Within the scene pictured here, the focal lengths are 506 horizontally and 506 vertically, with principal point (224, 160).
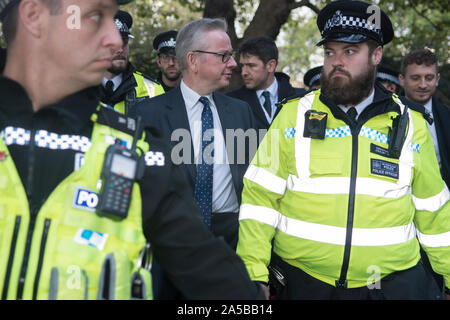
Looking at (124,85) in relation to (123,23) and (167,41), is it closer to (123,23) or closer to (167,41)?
(123,23)

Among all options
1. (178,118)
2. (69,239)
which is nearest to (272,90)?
(178,118)

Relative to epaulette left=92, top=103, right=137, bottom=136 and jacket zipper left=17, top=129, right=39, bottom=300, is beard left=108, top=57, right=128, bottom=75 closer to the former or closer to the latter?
epaulette left=92, top=103, right=137, bottom=136

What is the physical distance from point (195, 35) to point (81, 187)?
10.1 feet

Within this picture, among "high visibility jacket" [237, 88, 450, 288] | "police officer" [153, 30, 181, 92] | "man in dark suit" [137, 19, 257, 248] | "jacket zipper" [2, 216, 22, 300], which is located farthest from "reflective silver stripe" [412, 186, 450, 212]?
"police officer" [153, 30, 181, 92]

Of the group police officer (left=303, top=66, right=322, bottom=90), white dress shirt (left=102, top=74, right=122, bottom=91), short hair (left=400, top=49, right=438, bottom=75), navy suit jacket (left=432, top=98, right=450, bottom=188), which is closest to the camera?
white dress shirt (left=102, top=74, right=122, bottom=91)

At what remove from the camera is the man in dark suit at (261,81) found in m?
6.47

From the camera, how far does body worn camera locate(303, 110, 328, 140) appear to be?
2.86 metres

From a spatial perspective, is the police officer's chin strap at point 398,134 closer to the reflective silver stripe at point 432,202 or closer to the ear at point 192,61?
the reflective silver stripe at point 432,202

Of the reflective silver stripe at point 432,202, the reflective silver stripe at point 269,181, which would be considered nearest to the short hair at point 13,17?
the reflective silver stripe at point 269,181

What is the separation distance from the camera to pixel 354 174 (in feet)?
9.10

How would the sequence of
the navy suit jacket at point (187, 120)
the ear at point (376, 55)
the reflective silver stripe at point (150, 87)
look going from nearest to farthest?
the ear at point (376, 55)
the navy suit jacket at point (187, 120)
the reflective silver stripe at point (150, 87)

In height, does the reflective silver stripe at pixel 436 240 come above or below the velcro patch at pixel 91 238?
below

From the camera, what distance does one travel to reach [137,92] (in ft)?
16.4

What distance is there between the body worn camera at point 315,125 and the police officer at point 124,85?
217cm
